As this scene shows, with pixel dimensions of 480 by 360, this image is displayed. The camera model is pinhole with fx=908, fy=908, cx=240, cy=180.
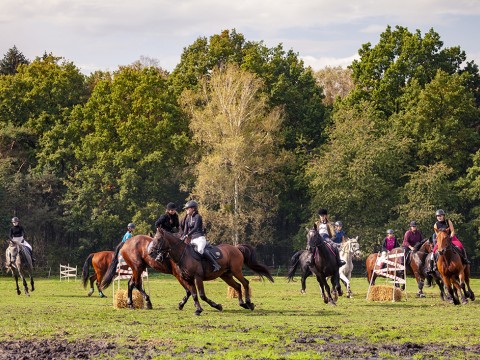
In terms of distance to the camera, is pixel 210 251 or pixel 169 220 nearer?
pixel 210 251

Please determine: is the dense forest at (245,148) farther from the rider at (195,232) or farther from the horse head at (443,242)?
the rider at (195,232)

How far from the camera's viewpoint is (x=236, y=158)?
63.8 m

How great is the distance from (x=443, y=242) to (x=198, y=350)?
11921mm

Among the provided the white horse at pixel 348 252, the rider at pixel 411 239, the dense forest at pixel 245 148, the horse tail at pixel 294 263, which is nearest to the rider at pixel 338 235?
the horse tail at pixel 294 263

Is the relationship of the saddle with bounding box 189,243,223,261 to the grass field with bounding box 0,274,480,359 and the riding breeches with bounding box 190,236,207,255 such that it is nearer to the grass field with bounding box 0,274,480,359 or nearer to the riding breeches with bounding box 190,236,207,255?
the riding breeches with bounding box 190,236,207,255

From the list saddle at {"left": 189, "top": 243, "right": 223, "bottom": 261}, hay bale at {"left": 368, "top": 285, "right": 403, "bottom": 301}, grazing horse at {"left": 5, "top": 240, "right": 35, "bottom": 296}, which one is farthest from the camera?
grazing horse at {"left": 5, "top": 240, "right": 35, "bottom": 296}

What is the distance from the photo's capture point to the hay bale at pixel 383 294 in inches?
1080

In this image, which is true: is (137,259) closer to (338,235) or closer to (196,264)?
(196,264)

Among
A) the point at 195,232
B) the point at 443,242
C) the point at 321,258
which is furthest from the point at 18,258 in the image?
the point at 443,242

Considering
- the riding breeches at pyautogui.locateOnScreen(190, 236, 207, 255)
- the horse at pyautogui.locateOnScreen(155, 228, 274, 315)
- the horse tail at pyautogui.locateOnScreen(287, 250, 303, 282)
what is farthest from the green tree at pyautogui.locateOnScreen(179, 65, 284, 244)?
the riding breeches at pyautogui.locateOnScreen(190, 236, 207, 255)

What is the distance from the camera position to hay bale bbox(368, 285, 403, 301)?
2744 centimetres

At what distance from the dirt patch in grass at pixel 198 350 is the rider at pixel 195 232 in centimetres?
679

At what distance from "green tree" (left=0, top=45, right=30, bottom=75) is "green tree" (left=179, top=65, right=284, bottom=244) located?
2101cm

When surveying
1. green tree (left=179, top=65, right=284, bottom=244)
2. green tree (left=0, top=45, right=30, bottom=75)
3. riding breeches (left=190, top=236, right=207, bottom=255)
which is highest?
green tree (left=0, top=45, right=30, bottom=75)
